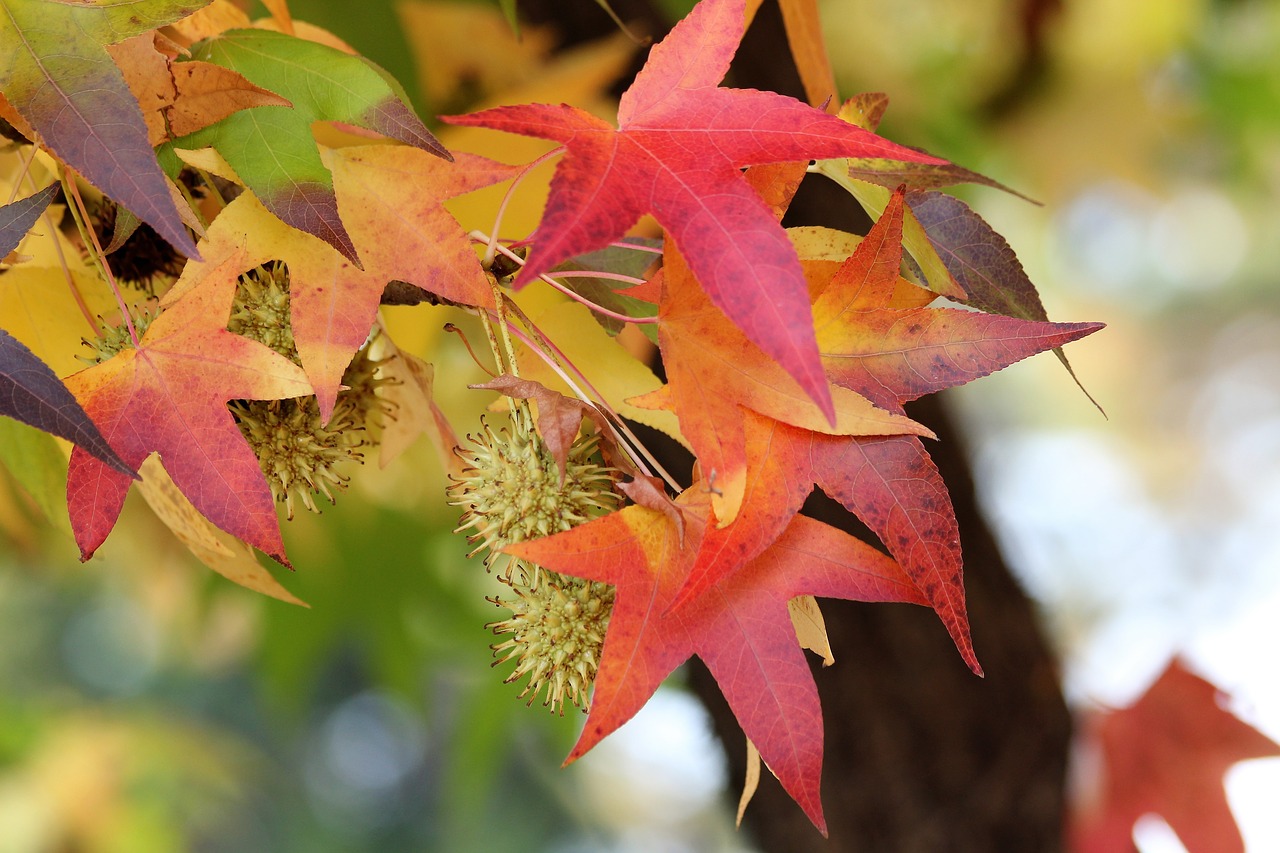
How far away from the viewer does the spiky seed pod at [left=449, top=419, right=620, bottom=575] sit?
449 millimetres

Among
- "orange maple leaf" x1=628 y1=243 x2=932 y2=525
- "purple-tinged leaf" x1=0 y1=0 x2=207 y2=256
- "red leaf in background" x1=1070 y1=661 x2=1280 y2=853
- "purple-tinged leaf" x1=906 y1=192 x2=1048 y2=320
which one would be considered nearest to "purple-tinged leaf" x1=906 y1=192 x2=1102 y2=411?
"purple-tinged leaf" x1=906 y1=192 x2=1048 y2=320

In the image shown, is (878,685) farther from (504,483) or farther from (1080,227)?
(1080,227)

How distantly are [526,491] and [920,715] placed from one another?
711 mm

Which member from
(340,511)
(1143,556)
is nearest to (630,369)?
(340,511)

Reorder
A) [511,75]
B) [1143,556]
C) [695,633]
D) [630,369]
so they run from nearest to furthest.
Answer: [695,633]
[630,369]
[511,75]
[1143,556]

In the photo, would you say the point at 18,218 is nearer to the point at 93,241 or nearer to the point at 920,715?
the point at 93,241

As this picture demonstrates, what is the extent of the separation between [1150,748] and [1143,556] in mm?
5375

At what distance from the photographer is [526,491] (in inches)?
17.7

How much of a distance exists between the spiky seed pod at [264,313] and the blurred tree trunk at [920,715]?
1.98ft

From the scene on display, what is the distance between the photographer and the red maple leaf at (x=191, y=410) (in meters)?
0.40

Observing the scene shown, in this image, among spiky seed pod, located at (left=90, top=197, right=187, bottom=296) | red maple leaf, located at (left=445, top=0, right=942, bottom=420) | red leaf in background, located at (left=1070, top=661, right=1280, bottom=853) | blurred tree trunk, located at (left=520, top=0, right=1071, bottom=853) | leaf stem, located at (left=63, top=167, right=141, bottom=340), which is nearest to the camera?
red maple leaf, located at (left=445, top=0, right=942, bottom=420)

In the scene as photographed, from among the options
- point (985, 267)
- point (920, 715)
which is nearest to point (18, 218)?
point (985, 267)

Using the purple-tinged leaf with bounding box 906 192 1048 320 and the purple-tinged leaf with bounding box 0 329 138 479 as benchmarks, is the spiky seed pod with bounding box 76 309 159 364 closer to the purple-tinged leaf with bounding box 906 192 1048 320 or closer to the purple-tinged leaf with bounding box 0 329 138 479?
the purple-tinged leaf with bounding box 0 329 138 479

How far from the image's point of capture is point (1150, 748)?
1260mm
